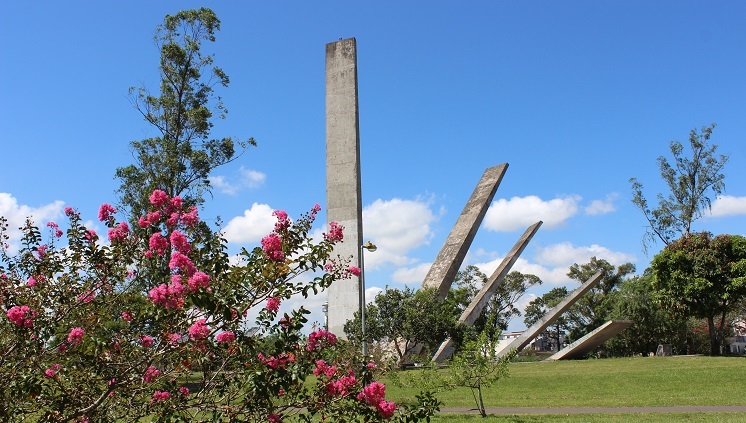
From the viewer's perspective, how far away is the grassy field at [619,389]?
10033mm

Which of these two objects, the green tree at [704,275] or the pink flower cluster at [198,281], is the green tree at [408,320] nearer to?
the green tree at [704,275]

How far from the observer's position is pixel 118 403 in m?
3.34

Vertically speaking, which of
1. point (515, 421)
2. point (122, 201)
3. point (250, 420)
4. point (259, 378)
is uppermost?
point (122, 201)

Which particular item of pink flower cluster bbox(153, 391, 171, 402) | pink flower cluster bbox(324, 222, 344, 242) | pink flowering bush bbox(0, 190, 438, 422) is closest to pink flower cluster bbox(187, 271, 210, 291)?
pink flowering bush bbox(0, 190, 438, 422)

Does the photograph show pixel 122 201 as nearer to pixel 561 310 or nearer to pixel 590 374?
pixel 590 374

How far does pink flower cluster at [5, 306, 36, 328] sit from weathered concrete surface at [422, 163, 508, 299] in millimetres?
18271

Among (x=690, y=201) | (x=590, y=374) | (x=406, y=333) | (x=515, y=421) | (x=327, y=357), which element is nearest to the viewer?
(x=327, y=357)

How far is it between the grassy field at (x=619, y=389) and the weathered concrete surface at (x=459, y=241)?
4.25 m

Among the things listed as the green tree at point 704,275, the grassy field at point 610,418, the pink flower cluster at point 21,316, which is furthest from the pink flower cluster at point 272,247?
the green tree at point 704,275

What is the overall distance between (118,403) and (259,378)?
0.96 m

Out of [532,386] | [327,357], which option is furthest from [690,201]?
[327,357]

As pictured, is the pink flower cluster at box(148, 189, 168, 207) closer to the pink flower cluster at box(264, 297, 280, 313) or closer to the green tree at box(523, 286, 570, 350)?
the pink flower cluster at box(264, 297, 280, 313)

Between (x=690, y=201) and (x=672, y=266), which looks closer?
(x=672, y=266)

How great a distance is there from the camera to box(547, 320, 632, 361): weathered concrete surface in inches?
910
